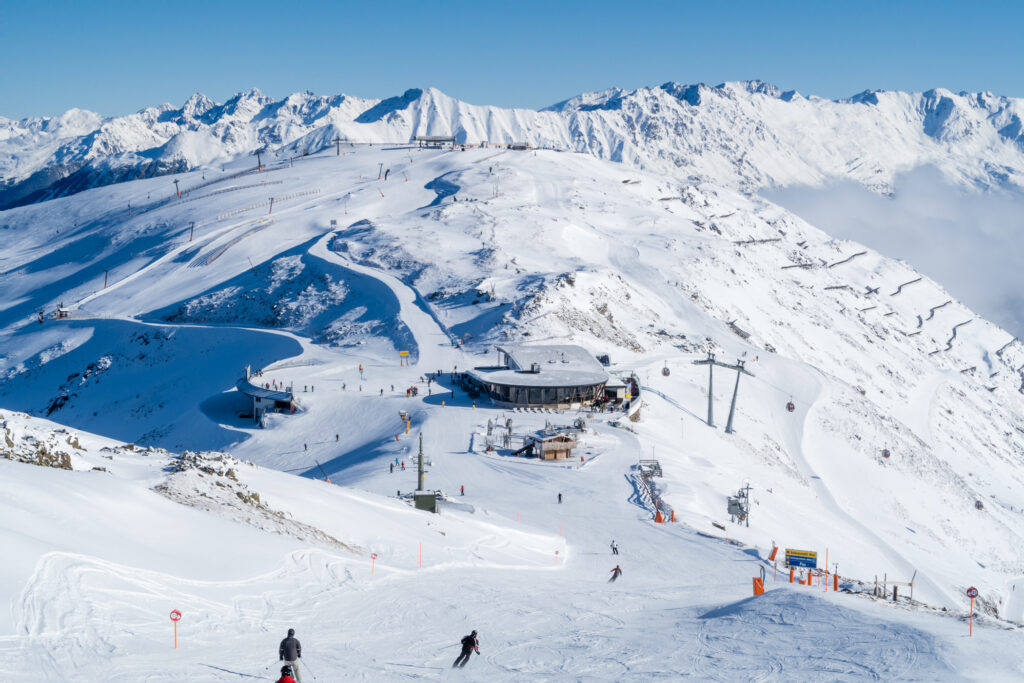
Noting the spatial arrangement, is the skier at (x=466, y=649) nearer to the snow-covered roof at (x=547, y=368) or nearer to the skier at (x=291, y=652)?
the skier at (x=291, y=652)

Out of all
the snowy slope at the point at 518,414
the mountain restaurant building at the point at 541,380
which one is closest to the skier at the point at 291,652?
the snowy slope at the point at 518,414

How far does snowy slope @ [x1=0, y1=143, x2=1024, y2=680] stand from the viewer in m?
22.7

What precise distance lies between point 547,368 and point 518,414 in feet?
29.7

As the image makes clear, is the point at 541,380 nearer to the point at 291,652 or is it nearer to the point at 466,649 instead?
the point at 466,649

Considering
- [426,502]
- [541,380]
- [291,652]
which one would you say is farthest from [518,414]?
[291,652]

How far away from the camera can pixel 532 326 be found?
8631 centimetres

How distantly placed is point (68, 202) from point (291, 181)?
166ft

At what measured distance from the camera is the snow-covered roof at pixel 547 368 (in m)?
68.6

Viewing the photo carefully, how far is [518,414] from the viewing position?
65688mm

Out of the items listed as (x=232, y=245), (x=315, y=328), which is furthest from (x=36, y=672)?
(x=232, y=245)

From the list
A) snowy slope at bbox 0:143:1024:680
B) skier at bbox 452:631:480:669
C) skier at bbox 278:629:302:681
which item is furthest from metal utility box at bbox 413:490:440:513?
skier at bbox 278:629:302:681

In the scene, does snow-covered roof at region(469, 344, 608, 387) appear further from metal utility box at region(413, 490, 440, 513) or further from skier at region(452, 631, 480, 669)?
skier at region(452, 631, 480, 669)

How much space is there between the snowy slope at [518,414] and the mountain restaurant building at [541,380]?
2.81 m

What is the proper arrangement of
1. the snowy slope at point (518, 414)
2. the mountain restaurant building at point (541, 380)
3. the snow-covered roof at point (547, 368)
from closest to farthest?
the snowy slope at point (518, 414)
the mountain restaurant building at point (541, 380)
the snow-covered roof at point (547, 368)
